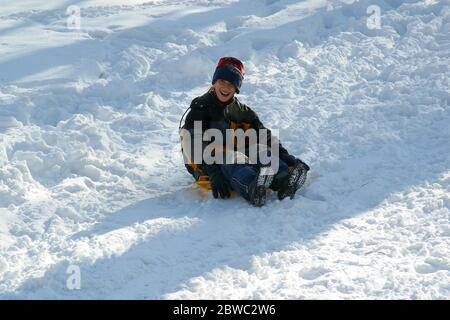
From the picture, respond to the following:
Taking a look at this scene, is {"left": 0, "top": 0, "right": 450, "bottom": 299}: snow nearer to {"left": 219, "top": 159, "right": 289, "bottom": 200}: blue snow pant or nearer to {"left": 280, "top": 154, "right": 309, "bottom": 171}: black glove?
{"left": 219, "top": 159, "right": 289, "bottom": 200}: blue snow pant

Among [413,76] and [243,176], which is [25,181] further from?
[413,76]

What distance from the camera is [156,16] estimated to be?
29.7 ft

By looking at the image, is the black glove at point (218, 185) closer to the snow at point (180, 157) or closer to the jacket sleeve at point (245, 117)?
the snow at point (180, 157)

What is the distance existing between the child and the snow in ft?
0.43

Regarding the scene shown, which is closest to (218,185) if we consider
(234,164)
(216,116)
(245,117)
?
(234,164)

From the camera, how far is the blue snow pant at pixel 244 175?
495cm

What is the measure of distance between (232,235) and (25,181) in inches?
67.8

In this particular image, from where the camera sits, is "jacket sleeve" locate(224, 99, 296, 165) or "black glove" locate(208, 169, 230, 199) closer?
"black glove" locate(208, 169, 230, 199)

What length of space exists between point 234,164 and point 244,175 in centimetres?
14

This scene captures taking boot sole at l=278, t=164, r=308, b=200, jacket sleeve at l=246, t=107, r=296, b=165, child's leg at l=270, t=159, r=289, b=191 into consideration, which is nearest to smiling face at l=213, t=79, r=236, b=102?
jacket sleeve at l=246, t=107, r=296, b=165

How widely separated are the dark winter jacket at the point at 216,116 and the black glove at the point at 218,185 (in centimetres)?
5

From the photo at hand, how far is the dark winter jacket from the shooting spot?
5301 millimetres

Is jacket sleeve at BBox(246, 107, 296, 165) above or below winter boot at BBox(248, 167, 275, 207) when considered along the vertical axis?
above

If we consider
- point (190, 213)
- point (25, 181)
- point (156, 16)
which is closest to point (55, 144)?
point (25, 181)
